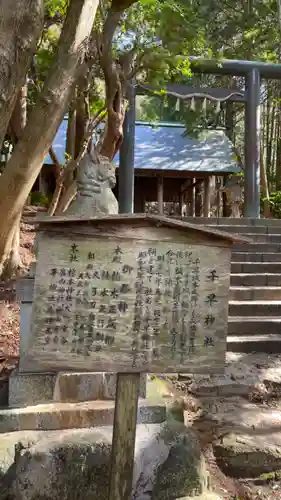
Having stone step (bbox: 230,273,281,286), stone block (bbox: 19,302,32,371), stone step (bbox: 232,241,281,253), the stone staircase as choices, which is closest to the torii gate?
the stone staircase

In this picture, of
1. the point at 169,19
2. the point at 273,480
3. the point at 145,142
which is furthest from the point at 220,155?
the point at 273,480

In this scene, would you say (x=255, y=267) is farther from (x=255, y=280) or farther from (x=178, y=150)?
(x=178, y=150)

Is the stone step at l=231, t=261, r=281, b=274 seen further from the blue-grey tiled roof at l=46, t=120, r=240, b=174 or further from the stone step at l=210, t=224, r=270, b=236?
the blue-grey tiled roof at l=46, t=120, r=240, b=174

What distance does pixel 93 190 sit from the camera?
3.04m

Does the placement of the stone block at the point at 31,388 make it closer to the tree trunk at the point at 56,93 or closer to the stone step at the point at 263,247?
the tree trunk at the point at 56,93

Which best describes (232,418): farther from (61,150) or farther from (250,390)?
(61,150)

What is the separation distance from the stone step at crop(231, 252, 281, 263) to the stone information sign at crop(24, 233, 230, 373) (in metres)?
4.93

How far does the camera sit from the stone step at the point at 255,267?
6574 millimetres

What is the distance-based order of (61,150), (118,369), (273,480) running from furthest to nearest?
1. (61,150)
2. (273,480)
3. (118,369)

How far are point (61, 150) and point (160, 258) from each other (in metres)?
12.0

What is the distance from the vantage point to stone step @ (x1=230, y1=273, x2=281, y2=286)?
20.7 ft

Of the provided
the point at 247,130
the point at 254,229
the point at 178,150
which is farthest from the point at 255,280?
the point at 178,150

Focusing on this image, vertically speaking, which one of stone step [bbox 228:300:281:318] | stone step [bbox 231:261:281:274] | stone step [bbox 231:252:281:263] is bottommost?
stone step [bbox 228:300:281:318]

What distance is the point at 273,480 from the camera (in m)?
2.98
